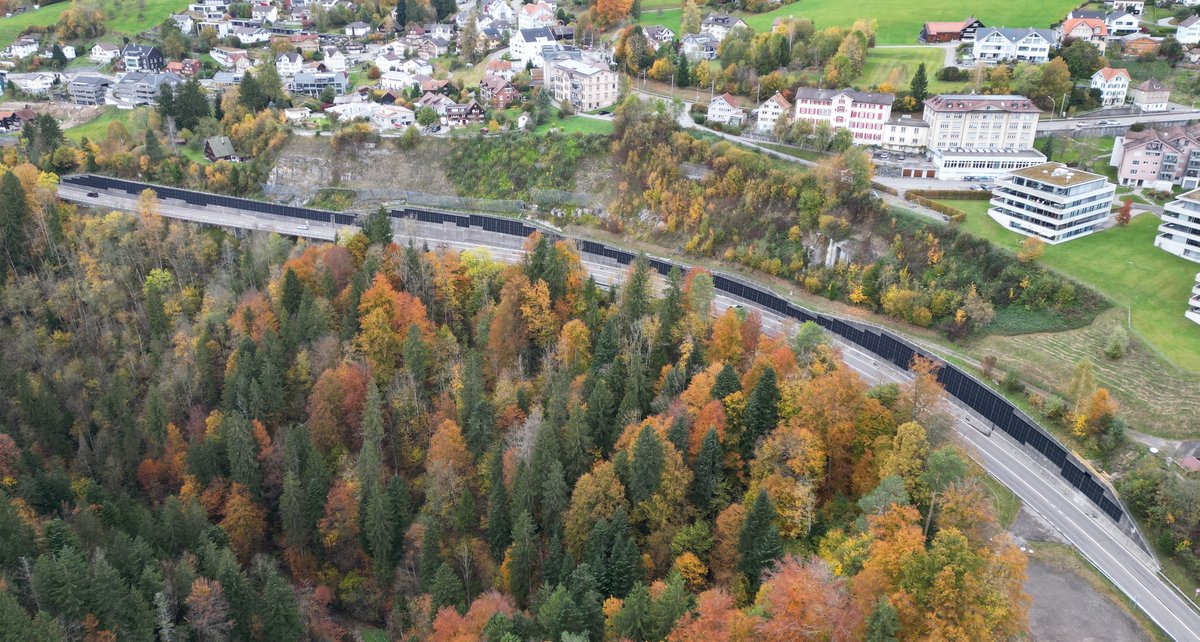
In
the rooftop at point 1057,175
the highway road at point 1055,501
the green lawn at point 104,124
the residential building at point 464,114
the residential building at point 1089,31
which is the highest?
the residential building at point 1089,31

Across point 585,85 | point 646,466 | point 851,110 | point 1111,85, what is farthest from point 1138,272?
point 585,85

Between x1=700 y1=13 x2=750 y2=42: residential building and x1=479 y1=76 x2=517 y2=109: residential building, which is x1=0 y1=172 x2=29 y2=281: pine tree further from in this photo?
x1=700 y1=13 x2=750 y2=42: residential building

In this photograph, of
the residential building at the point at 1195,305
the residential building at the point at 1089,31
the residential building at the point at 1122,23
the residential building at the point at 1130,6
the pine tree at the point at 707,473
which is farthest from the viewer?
the residential building at the point at 1130,6

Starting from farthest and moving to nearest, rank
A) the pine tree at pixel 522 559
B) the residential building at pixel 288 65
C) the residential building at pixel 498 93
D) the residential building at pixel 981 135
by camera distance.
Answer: the residential building at pixel 288 65
the residential building at pixel 498 93
the residential building at pixel 981 135
the pine tree at pixel 522 559

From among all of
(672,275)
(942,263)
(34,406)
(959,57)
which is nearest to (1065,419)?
(942,263)

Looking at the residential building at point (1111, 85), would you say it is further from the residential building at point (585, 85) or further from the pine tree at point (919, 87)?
the residential building at point (585, 85)

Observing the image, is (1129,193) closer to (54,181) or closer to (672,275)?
(672,275)

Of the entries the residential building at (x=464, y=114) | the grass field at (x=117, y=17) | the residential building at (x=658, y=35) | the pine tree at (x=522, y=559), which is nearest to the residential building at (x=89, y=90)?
the grass field at (x=117, y=17)

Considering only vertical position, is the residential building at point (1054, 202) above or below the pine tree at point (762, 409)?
above
